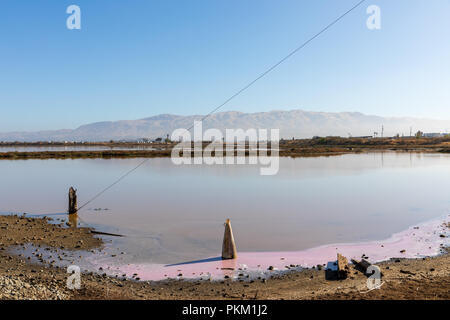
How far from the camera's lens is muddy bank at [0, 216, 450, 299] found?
5.26 metres

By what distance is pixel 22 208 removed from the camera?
45.4ft

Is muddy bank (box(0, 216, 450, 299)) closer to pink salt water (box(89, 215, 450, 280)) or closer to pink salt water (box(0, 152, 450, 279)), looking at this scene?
pink salt water (box(89, 215, 450, 280))

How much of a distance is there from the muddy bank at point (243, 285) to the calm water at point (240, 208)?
1829 mm

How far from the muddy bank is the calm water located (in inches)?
72.0

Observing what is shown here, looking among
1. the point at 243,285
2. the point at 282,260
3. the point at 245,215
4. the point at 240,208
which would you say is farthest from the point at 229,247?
the point at 240,208

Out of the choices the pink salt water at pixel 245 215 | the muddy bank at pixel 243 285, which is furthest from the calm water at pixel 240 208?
the muddy bank at pixel 243 285

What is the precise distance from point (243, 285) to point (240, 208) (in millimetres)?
7730

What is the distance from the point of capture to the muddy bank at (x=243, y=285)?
5.26 meters

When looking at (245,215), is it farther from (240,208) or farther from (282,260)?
(282,260)

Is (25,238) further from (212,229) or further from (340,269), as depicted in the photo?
(340,269)
